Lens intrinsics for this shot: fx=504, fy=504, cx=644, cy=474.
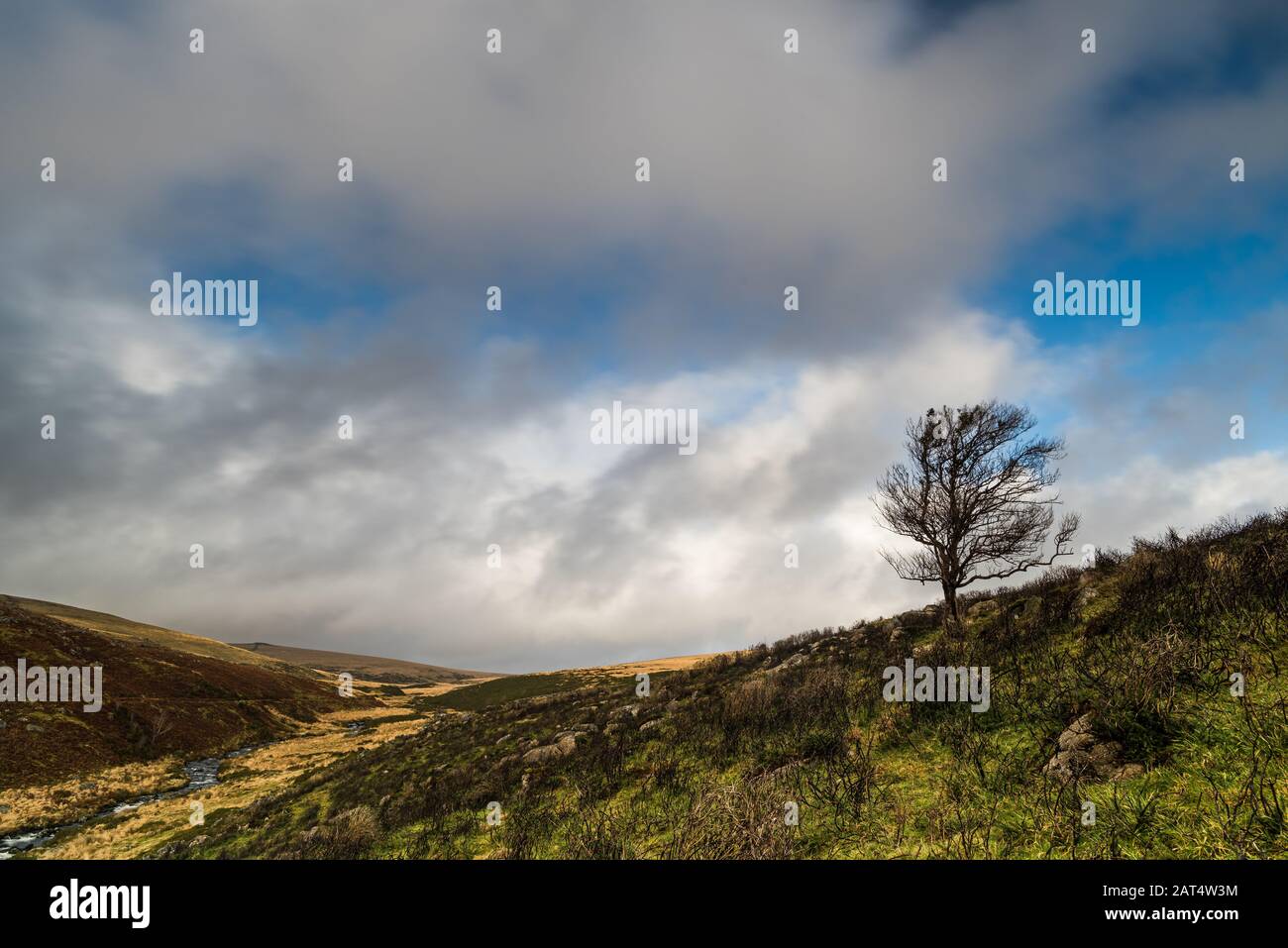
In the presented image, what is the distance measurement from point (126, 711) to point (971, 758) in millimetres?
53771

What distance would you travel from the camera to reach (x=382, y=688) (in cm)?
10138

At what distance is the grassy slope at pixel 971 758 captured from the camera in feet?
16.0

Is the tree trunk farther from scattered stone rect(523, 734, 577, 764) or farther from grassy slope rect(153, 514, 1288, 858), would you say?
scattered stone rect(523, 734, 577, 764)

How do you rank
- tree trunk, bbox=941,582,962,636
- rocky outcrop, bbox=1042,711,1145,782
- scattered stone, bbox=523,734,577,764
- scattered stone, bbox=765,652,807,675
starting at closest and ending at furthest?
rocky outcrop, bbox=1042,711,1145,782, scattered stone, bbox=523,734,577,764, tree trunk, bbox=941,582,962,636, scattered stone, bbox=765,652,807,675

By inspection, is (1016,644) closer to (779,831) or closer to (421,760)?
(779,831)

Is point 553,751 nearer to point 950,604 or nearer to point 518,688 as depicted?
point 950,604

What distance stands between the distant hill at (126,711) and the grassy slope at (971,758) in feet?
82.3

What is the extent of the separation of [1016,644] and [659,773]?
7.87m

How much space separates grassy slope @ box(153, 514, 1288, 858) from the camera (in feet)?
16.0

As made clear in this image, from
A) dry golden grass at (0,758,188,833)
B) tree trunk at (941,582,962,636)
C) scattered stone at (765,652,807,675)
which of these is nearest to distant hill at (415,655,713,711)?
dry golden grass at (0,758,188,833)

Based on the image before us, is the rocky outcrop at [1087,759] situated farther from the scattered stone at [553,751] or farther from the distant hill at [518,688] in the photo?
the distant hill at [518,688]

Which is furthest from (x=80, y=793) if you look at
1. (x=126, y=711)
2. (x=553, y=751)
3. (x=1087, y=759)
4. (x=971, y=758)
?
(x=1087, y=759)

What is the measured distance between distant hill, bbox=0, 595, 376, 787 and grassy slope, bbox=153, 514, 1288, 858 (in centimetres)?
2507

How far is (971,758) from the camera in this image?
6.96m
